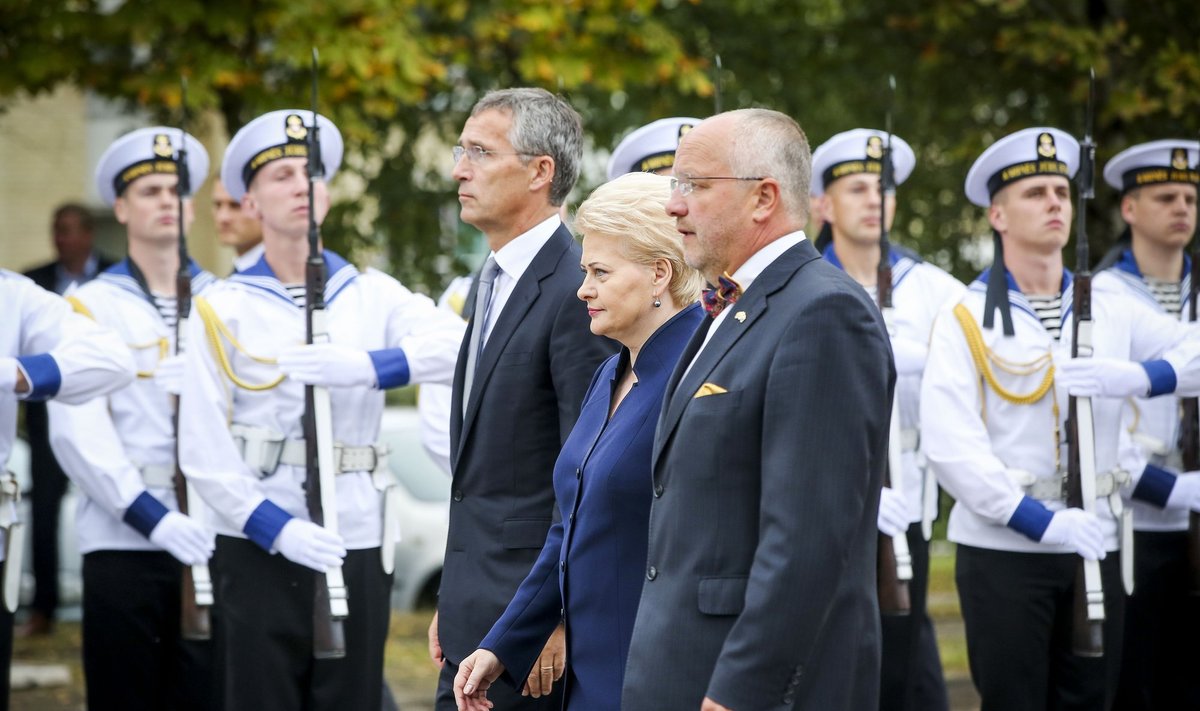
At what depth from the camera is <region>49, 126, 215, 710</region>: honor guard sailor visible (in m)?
6.11

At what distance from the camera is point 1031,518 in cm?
568

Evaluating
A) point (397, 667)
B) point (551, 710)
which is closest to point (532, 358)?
point (551, 710)

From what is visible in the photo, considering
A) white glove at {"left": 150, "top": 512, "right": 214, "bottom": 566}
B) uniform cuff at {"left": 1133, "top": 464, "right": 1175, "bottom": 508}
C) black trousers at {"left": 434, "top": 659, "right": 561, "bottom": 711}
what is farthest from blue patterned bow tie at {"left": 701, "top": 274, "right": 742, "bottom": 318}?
uniform cuff at {"left": 1133, "top": 464, "right": 1175, "bottom": 508}

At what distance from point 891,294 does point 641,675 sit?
3.89m

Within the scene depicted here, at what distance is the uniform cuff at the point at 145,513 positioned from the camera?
608 cm

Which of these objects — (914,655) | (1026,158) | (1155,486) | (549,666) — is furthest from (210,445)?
(1155,486)

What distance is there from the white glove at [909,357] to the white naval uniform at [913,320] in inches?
2.9

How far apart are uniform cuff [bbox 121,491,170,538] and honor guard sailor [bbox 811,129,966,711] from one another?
273 centimetres

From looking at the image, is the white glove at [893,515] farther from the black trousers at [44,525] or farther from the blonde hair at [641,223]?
the black trousers at [44,525]

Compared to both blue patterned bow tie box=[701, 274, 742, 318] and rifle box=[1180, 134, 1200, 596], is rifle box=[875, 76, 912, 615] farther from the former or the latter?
blue patterned bow tie box=[701, 274, 742, 318]

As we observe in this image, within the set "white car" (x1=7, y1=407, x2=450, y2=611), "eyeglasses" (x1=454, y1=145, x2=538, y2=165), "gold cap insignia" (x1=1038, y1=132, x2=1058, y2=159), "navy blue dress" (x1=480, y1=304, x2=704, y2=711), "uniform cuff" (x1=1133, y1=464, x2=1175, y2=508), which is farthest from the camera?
"white car" (x1=7, y1=407, x2=450, y2=611)

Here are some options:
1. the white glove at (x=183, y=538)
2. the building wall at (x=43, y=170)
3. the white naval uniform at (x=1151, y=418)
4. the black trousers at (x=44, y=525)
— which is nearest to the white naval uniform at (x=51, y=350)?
the white glove at (x=183, y=538)

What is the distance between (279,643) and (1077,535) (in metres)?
2.69

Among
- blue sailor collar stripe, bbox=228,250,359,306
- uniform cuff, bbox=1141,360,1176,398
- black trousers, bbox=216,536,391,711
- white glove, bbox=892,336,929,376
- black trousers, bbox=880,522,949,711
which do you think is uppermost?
blue sailor collar stripe, bbox=228,250,359,306
